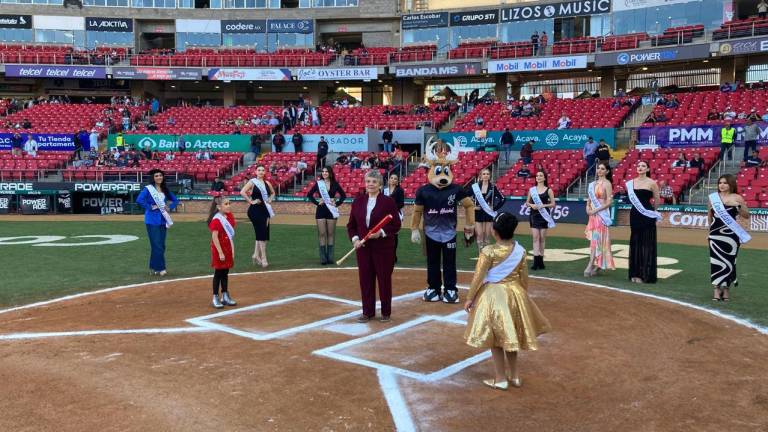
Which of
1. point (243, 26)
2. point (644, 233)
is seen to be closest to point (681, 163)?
point (644, 233)

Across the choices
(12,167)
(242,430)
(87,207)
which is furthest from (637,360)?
(12,167)

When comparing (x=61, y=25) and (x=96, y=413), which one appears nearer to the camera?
(x=96, y=413)

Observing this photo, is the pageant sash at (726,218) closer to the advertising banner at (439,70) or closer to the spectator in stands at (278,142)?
the spectator in stands at (278,142)

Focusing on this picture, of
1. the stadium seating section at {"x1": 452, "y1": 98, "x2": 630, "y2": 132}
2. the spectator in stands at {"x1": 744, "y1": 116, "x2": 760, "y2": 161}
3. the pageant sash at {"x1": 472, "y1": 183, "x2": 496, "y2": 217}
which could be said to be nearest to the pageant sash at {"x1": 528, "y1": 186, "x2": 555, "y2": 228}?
the pageant sash at {"x1": 472, "y1": 183, "x2": 496, "y2": 217}

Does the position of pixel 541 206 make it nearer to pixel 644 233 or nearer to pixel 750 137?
pixel 644 233

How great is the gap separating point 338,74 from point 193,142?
460 inches

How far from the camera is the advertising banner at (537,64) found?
35.6 meters

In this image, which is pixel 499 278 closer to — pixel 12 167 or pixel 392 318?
pixel 392 318

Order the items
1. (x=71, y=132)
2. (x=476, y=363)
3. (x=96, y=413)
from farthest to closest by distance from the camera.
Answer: (x=71, y=132)
(x=476, y=363)
(x=96, y=413)

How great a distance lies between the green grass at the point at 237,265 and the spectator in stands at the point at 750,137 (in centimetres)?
1003

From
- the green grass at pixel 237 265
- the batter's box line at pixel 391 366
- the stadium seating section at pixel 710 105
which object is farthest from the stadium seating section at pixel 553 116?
the batter's box line at pixel 391 366

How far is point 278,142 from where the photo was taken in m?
33.4

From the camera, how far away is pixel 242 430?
4.41m

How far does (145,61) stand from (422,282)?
39.2 meters
